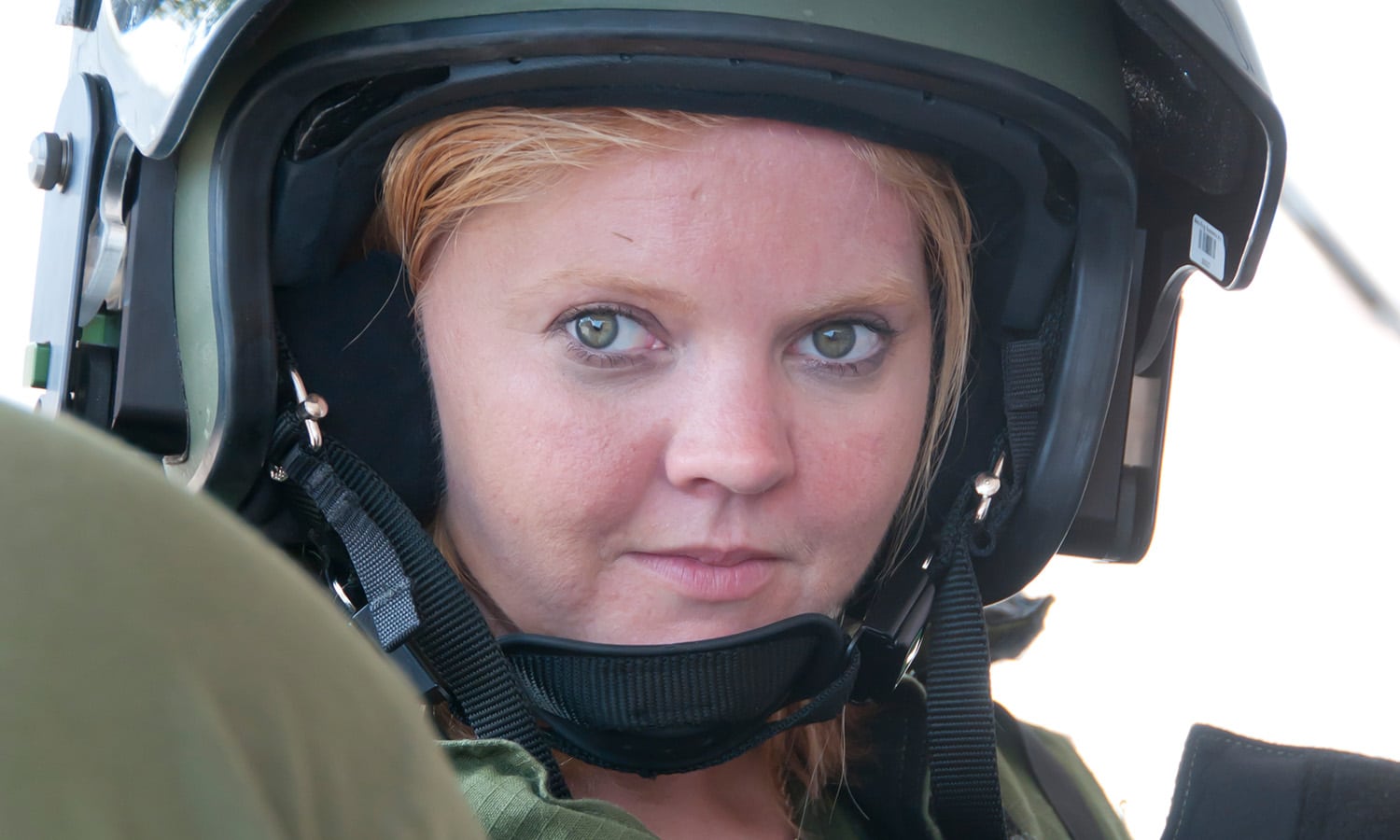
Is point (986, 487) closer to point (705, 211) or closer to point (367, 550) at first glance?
point (705, 211)

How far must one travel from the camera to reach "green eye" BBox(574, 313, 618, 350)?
114cm

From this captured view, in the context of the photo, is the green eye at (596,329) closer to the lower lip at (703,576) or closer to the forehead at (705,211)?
the forehead at (705,211)

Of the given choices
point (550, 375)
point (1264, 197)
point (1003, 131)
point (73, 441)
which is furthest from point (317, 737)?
point (1264, 197)

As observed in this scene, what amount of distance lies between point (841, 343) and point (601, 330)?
0.20 m

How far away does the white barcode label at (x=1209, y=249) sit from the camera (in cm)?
136

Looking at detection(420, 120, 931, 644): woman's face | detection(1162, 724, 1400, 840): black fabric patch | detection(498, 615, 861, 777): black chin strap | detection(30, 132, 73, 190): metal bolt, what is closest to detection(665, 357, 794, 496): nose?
detection(420, 120, 931, 644): woman's face

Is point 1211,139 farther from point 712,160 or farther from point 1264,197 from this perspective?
point 712,160

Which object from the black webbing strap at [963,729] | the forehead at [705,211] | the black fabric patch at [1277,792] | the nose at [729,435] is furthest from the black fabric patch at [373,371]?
the black fabric patch at [1277,792]

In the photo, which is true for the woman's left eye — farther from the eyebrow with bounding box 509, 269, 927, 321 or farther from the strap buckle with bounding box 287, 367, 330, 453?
the strap buckle with bounding box 287, 367, 330, 453

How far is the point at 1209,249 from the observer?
1363 millimetres

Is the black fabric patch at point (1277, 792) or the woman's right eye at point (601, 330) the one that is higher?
the woman's right eye at point (601, 330)

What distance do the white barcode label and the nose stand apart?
48 centimetres

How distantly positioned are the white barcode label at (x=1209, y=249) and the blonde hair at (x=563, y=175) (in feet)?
0.72

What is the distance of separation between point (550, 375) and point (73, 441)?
822 millimetres
